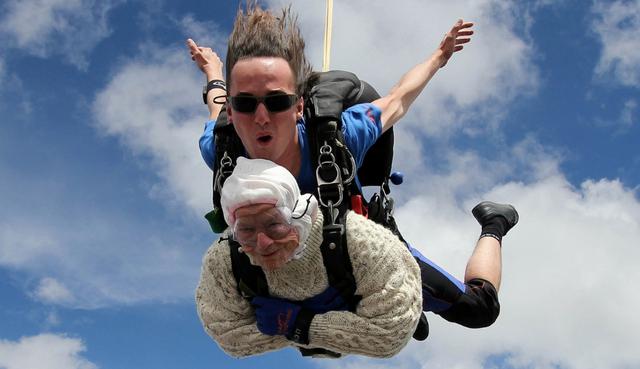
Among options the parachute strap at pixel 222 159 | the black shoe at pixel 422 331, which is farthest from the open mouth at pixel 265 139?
the black shoe at pixel 422 331

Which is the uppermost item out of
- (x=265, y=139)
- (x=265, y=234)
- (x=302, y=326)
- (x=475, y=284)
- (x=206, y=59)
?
(x=206, y=59)

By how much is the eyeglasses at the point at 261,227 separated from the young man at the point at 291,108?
1.72ft

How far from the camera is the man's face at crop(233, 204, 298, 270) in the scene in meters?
3.39

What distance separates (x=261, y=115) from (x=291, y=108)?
186 millimetres

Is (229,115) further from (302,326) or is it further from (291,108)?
(302,326)

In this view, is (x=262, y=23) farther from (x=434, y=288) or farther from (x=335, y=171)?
(x=434, y=288)

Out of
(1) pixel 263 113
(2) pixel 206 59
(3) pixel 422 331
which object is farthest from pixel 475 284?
(2) pixel 206 59

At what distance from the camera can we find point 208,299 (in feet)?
13.3

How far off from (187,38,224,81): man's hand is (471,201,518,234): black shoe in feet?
7.58

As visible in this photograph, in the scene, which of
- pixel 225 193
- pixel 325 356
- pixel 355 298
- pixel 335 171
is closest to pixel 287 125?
pixel 335 171

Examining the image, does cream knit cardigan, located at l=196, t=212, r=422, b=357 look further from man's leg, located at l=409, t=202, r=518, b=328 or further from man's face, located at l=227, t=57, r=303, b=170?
man's leg, located at l=409, t=202, r=518, b=328

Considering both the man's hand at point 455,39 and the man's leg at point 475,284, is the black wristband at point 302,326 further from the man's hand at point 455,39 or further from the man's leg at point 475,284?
the man's hand at point 455,39

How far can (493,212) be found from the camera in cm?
Answer: 604

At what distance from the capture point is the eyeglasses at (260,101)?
3.79 metres
